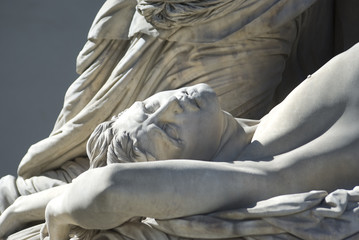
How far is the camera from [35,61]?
609 centimetres

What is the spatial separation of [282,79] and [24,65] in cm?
229

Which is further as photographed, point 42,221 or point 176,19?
point 176,19

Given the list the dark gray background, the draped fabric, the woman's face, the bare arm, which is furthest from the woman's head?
the dark gray background

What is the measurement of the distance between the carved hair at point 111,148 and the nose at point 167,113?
9 centimetres

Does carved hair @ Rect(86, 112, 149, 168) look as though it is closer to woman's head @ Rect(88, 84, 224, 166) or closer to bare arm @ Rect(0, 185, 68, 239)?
woman's head @ Rect(88, 84, 224, 166)

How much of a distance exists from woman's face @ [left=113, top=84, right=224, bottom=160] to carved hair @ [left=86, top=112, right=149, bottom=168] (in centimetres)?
2

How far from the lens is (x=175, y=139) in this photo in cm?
313

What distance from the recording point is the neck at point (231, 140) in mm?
3188

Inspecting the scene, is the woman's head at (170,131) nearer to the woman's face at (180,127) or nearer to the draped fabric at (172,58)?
the woman's face at (180,127)

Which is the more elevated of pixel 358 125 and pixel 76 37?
pixel 358 125

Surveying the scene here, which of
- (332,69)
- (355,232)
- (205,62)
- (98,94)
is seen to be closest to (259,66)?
(205,62)

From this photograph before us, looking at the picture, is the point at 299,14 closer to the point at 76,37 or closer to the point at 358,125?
the point at 358,125

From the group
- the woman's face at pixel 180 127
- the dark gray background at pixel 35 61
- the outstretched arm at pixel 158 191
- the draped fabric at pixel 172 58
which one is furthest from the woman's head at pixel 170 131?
the dark gray background at pixel 35 61

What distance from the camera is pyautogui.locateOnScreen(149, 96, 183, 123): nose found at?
124 inches
